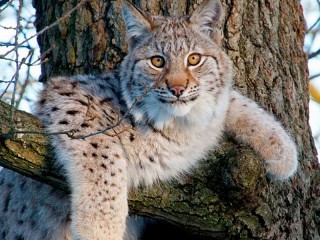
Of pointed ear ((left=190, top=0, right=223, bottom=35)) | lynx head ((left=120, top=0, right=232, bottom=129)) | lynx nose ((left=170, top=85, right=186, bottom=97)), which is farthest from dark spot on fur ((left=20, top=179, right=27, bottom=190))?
pointed ear ((left=190, top=0, right=223, bottom=35))

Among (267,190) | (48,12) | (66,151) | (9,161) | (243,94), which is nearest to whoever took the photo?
(9,161)

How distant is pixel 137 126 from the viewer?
5.02 meters

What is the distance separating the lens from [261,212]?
15.9 ft

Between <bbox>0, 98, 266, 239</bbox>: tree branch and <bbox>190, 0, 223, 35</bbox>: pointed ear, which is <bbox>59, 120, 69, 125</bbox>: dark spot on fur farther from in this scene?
<bbox>190, 0, 223, 35</bbox>: pointed ear

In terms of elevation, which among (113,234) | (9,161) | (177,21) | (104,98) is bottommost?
(113,234)

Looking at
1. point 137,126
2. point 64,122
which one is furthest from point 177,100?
point 64,122

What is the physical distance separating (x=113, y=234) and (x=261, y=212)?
992 millimetres

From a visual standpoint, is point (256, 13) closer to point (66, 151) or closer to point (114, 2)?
point (114, 2)

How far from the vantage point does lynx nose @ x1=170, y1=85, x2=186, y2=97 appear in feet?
15.5

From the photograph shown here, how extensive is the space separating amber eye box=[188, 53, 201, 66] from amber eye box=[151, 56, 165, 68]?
18 centimetres

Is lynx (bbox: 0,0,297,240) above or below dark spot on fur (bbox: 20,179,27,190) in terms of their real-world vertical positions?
above

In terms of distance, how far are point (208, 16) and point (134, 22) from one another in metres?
0.53

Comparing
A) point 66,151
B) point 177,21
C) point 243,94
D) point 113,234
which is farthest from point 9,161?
point 243,94

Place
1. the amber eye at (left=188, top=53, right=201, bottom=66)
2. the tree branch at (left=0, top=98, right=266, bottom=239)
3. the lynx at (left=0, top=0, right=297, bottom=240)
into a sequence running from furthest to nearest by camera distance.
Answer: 1. the amber eye at (left=188, top=53, right=201, bottom=66)
2. the lynx at (left=0, top=0, right=297, bottom=240)
3. the tree branch at (left=0, top=98, right=266, bottom=239)
